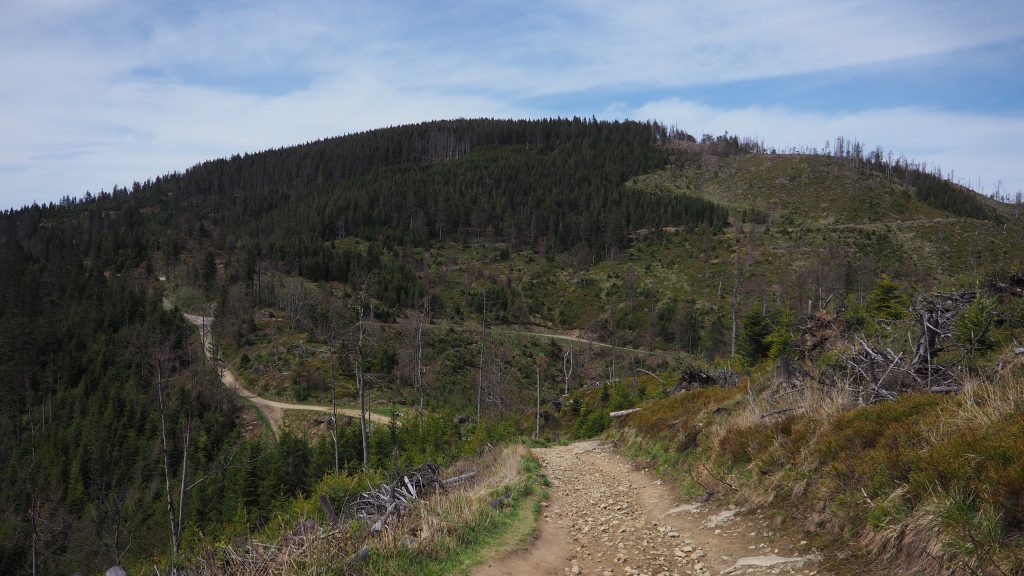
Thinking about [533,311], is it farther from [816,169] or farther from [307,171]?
[307,171]

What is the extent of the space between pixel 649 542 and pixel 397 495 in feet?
16.1

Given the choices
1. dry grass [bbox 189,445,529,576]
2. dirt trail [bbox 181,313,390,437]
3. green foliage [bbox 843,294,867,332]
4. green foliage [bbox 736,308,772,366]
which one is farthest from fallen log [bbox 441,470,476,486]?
dirt trail [bbox 181,313,390,437]

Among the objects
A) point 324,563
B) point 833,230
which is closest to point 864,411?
point 324,563

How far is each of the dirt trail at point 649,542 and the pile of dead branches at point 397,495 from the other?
2.46 meters

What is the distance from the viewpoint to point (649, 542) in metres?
6.89

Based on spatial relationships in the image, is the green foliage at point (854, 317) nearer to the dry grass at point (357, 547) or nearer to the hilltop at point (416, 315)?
the hilltop at point (416, 315)

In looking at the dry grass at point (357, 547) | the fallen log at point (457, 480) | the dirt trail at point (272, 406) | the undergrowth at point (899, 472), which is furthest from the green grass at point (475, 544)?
the dirt trail at point (272, 406)

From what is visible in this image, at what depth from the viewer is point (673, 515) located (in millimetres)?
8164

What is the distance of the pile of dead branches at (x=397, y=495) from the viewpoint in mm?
8844

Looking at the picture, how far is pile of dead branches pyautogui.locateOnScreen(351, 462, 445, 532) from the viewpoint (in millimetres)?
8844

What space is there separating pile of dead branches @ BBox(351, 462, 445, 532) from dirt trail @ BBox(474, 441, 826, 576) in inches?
97.0

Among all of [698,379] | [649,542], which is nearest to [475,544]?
[649,542]

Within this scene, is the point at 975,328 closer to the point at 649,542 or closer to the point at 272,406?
the point at 649,542

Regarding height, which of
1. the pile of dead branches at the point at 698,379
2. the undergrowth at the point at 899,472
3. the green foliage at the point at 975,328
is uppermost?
the green foliage at the point at 975,328
